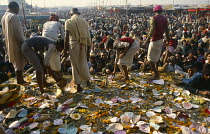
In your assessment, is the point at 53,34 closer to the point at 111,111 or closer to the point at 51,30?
the point at 51,30

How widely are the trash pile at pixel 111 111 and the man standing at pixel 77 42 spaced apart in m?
0.47

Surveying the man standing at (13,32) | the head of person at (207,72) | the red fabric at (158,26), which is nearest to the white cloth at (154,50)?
the red fabric at (158,26)

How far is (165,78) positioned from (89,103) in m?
2.42

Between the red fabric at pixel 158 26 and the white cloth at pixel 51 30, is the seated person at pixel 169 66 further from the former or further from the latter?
the white cloth at pixel 51 30

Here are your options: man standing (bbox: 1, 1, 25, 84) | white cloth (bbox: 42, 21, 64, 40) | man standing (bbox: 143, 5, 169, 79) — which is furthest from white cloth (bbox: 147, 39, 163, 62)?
man standing (bbox: 1, 1, 25, 84)

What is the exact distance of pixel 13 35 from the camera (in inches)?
A: 154

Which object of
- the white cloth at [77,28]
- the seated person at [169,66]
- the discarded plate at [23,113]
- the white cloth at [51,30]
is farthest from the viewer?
the seated person at [169,66]

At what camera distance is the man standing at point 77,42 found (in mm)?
3785

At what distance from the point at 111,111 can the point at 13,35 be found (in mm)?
2528

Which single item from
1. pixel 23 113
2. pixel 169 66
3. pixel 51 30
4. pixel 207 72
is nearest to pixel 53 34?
pixel 51 30

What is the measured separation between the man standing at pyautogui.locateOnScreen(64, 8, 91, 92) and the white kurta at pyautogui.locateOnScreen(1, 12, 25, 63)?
1015mm

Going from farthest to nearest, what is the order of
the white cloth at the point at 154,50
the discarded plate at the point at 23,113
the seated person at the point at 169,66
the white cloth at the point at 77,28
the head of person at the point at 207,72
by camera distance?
the seated person at the point at 169,66
the white cloth at the point at 154,50
the head of person at the point at 207,72
the white cloth at the point at 77,28
the discarded plate at the point at 23,113

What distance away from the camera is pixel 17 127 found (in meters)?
2.95

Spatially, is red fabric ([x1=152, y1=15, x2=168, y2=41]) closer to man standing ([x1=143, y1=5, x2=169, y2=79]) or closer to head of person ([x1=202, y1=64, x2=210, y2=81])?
man standing ([x1=143, y1=5, x2=169, y2=79])
